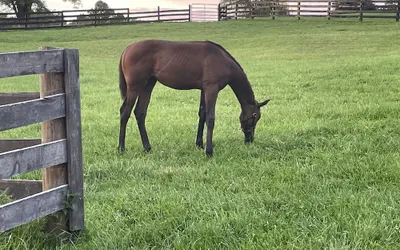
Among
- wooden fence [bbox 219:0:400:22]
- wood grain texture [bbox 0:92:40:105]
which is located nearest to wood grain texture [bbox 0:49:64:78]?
wood grain texture [bbox 0:92:40:105]

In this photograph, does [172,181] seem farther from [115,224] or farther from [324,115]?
[324,115]

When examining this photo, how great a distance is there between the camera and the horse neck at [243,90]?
6.74 m

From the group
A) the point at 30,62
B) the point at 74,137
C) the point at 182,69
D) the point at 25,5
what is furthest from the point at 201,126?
the point at 25,5

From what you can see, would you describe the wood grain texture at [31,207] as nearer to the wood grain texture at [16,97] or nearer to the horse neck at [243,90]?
the wood grain texture at [16,97]

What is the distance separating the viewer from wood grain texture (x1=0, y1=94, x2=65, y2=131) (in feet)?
10.1

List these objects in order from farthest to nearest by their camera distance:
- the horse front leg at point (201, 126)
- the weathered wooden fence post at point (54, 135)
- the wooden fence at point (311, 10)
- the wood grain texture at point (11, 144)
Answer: the wooden fence at point (311, 10) < the horse front leg at point (201, 126) < the wood grain texture at point (11, 144) < the weathered wooden fence post at point (54, 135)

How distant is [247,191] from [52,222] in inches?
72.5

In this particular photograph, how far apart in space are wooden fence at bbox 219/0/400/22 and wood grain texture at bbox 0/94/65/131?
35272 mm

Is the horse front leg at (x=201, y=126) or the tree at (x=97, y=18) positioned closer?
the horse front leg at (x=201, y=126)

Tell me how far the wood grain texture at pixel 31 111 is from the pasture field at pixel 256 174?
32.0 inches

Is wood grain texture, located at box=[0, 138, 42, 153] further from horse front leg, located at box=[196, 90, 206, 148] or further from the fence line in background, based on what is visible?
the fence line in background

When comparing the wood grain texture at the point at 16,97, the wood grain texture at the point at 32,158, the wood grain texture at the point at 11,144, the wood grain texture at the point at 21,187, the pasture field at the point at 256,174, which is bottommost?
the pasture field at the point at 256,174

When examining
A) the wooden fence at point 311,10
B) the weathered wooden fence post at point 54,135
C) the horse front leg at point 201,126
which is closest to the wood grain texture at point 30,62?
the weathered wooden fence post at point 54,135

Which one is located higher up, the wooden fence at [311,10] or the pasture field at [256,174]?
the wooden fence at [311,10]
